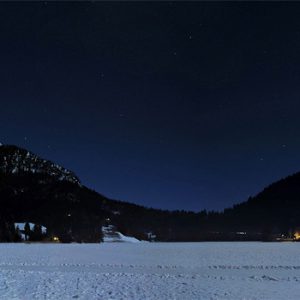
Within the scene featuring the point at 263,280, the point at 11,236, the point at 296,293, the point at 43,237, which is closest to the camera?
the point at 296,293

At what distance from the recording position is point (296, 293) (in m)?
26.4

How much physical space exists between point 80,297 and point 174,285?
23.2ft

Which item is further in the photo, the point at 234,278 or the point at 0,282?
the point at 234,278

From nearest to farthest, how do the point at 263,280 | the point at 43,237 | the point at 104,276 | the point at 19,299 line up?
the point at 19,299 < the point at 263,280 < the point at 104,276 < the point at 43,237

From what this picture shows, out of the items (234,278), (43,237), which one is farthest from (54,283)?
(43,237)

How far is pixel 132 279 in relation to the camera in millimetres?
34344

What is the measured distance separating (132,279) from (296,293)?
445 inches

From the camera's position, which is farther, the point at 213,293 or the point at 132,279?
the point at 132,279

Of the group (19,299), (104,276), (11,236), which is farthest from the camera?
(11,236)

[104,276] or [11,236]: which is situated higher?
[11,236]

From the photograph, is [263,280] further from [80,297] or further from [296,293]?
[80,297]

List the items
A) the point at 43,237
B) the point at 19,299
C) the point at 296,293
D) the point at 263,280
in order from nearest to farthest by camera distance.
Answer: the point at 19,299 → the point at 296,293 → the point at 263,280 → the point at 43,237

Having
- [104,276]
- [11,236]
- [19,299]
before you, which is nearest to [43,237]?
[11,236]

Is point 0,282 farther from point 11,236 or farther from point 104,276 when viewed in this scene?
point 11,236
